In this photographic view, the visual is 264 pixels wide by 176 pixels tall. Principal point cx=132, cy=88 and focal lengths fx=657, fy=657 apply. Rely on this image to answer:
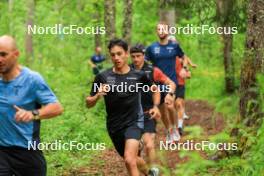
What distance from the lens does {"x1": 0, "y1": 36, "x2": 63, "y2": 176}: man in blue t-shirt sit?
664 cm

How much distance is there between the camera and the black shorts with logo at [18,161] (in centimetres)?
692

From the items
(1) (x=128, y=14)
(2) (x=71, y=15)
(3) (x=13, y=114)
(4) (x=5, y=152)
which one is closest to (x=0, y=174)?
(4) (x=5, y=152)

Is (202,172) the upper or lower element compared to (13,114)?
lower

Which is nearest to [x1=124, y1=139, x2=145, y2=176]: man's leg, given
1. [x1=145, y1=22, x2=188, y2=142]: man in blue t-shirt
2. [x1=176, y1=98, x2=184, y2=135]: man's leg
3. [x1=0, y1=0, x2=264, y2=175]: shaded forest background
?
[x1=0, y1=0, x2=264, y2=175]: shaded forest background

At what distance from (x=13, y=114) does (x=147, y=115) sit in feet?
15.0

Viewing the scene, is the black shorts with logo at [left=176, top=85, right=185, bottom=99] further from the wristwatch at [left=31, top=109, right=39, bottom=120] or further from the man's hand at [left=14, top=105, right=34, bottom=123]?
the man's hand at [left=14, top=105, right=34, bottom=123]

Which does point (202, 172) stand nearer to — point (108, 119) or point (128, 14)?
point (108, 119)

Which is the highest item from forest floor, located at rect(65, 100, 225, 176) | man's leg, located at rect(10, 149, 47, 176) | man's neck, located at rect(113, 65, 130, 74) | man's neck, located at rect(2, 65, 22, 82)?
man's neck, located at rect(2, 65, 22, 82)

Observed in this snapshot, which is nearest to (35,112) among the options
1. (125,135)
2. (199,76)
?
(125,135)

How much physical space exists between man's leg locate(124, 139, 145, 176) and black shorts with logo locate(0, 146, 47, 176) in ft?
7.13

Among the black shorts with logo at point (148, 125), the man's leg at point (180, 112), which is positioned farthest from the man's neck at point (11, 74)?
the man's leg at point (180, 112)

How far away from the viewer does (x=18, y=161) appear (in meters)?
6.95

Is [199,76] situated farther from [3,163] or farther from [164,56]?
[3,163]

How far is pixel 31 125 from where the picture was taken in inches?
271
